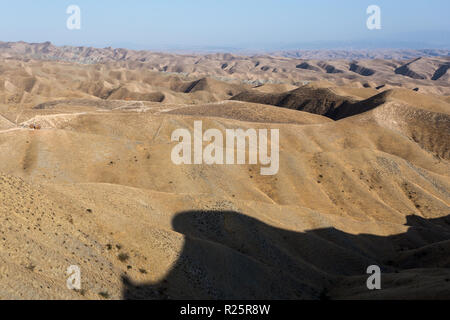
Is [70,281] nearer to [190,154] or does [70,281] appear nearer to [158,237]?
[158,237]

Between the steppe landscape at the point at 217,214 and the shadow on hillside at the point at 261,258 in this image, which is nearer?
the steppe landscape at the point at 217,214

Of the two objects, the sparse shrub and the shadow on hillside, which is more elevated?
the sparse shrub

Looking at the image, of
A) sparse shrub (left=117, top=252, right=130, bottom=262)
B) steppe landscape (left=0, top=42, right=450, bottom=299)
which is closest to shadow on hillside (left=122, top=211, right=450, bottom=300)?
steppe landscape (left=0, top=42, right=450, bottom=299)

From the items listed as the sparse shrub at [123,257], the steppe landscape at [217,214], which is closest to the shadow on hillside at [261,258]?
the steppe landscape at [217,214]

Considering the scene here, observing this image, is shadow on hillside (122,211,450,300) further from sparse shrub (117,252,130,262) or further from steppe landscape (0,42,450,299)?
sparse shrub (117,252,130,262)

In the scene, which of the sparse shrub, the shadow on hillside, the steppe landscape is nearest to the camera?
the steppe landscape

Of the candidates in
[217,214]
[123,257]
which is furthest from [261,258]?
[123,257]

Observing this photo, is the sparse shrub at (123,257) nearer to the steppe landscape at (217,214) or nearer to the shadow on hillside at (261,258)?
the steppe landscape at (217,214)

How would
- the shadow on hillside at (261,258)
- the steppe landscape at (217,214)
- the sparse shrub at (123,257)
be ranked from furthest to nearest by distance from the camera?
the shadow on hillside at (261,258) → the sparse shrub at (123,257) → the steppe landscape at (217,214)

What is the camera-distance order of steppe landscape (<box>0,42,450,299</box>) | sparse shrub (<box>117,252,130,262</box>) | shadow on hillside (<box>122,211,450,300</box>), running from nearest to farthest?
steppe landscape (<box>0,42,450,299</box>), sparse shrub (<box>117,252,130,262</box>), shadow on hillside (<box>122,211,450,300</box>)
